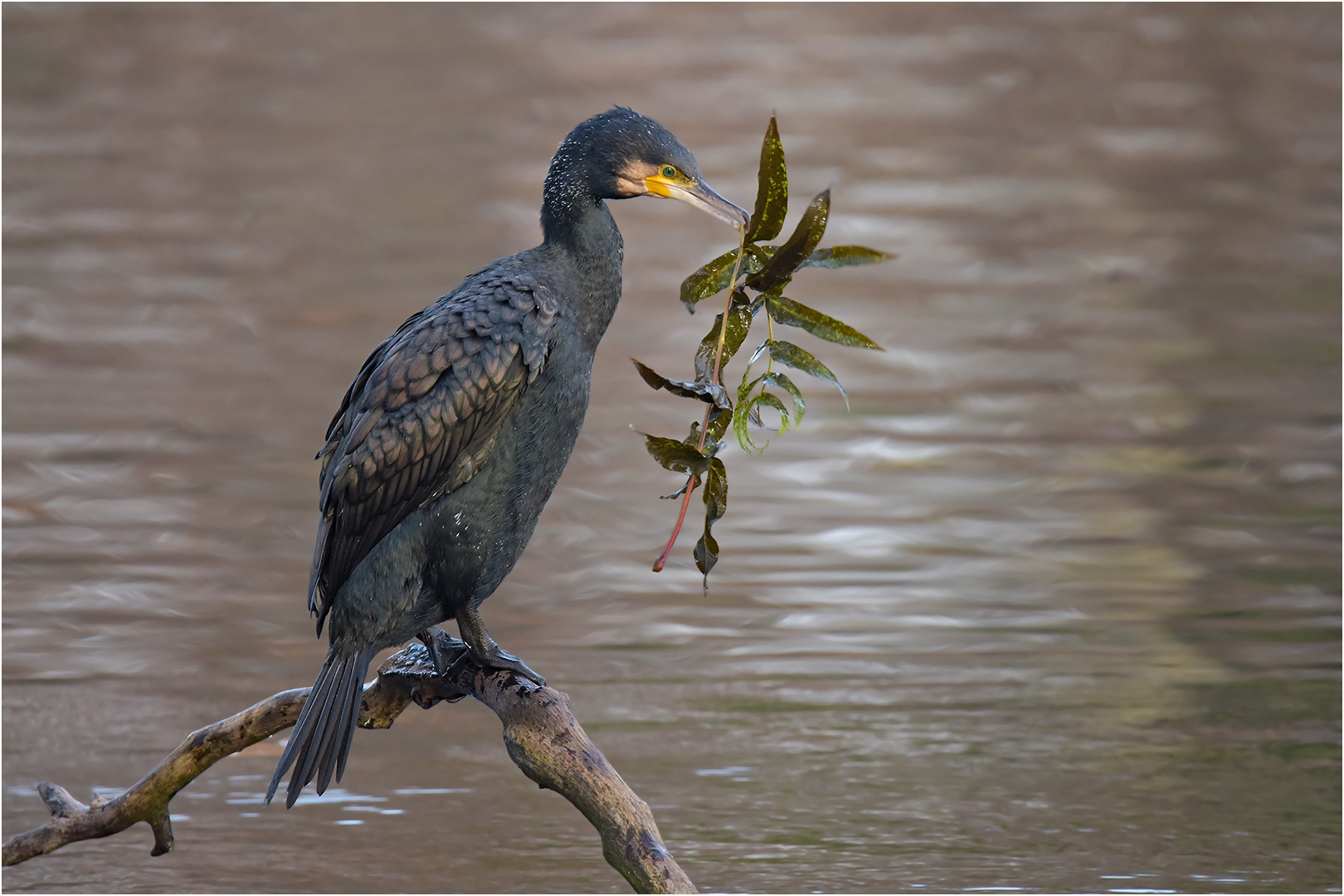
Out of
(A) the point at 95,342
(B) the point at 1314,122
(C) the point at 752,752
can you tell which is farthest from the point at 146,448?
(B) the point at 1314,122

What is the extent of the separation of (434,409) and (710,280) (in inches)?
24.6

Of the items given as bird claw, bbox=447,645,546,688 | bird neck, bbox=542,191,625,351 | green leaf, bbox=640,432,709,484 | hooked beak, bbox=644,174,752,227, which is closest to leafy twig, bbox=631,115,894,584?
green leaf, bbox=640,432,709,484

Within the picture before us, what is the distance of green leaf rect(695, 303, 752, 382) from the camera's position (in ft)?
9.94

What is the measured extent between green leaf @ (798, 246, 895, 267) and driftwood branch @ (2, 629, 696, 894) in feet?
3.19

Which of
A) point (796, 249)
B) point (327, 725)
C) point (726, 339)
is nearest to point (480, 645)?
point (327, 725)

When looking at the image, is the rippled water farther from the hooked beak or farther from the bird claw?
the hooked beak

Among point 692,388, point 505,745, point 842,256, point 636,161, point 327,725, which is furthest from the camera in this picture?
point 505,745

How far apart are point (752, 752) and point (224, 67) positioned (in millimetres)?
10187

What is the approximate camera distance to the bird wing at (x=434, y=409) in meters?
3.33

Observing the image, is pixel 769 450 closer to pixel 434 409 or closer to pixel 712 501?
pixel 434 409

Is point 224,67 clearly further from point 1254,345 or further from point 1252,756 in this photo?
point 1252,756

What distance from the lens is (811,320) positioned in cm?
304

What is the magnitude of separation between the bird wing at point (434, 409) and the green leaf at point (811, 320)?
537 mm

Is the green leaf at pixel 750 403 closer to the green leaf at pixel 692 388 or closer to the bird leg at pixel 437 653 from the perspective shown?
the green leaf at pixel 692 388
